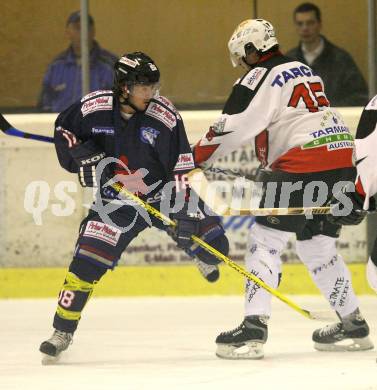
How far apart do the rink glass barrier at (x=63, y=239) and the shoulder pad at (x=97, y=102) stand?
7.33 ft

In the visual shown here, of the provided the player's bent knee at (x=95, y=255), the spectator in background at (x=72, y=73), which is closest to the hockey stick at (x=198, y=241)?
the player's bent knee at (x=95, y=255)

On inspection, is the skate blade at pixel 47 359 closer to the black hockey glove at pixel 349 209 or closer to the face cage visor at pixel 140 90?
the face cage visor at pixel 140 90

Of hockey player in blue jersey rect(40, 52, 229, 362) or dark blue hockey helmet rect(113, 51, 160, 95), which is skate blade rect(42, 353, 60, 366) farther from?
dark blue hockey helmet rect(113, 51, 160, 95)

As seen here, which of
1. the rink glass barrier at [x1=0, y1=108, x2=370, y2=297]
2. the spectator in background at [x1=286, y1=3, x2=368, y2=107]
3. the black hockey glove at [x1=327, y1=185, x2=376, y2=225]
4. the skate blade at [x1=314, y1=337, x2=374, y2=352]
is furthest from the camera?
the spectator in background at [x1=286, y1=3, x2=368, y2=107]

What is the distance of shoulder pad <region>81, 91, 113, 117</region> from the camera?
17.9 feet

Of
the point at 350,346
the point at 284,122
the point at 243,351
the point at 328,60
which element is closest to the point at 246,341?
the point at 243,351

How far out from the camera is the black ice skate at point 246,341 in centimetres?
547

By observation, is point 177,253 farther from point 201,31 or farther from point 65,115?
point 65,115

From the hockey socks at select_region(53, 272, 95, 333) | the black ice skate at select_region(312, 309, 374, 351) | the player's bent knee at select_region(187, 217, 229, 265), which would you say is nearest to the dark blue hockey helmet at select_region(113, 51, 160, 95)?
the player's bent knee at select_region(187, 217, 229, 265)

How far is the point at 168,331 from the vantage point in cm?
639

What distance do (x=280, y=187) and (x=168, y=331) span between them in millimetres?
1165

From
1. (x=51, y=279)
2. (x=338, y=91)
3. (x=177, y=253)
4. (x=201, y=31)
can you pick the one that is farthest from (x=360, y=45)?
(x=51, y=279)

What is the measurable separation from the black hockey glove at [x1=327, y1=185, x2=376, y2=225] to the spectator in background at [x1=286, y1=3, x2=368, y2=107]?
8.14ft

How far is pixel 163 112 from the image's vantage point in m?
5.46
